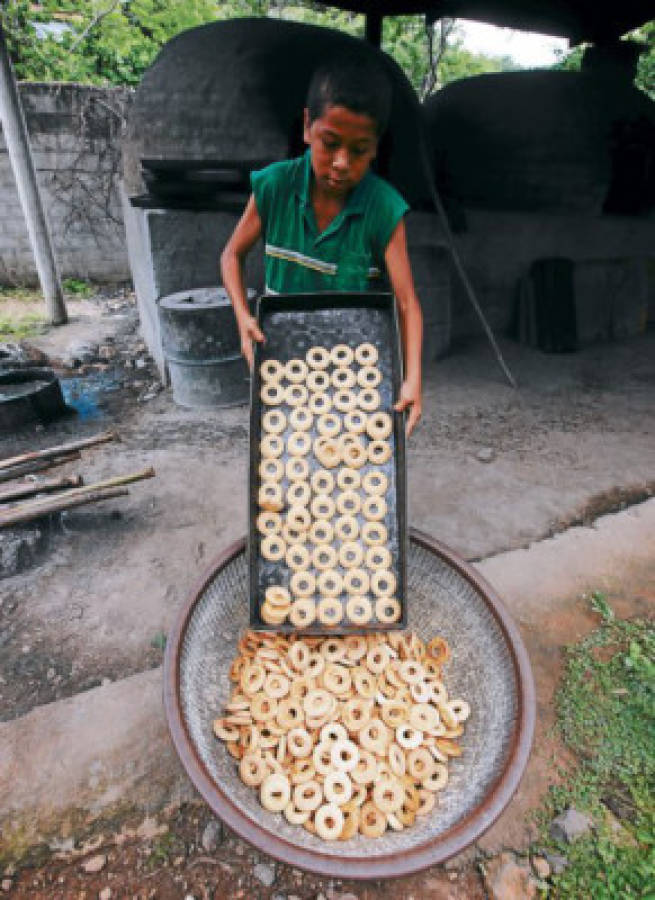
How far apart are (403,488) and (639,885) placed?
157 cm

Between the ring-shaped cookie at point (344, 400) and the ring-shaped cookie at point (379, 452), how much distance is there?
195 mm

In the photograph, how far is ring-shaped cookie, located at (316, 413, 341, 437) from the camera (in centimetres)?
225

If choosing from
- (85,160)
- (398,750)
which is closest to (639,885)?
(398,750)

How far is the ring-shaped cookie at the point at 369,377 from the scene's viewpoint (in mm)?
2305

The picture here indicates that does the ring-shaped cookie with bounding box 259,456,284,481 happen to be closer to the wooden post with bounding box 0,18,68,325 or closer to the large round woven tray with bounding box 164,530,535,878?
the large round woven tray with bounding box 164,530,535,878

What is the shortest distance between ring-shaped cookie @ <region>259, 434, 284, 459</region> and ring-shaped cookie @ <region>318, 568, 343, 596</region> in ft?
1.74

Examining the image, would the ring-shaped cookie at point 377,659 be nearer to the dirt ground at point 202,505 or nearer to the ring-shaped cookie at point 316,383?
the dirt ground at point 202,505

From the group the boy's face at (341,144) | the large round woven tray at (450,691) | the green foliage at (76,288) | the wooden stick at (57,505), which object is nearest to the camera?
the large round woven tray at (450,691)

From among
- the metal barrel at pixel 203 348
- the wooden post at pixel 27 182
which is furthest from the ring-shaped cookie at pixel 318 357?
the wooden post at pixel 27 182

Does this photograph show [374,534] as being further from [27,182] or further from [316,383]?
[27,182]

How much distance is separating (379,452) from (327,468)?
0.76 ft

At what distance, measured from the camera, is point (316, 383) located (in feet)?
7.70

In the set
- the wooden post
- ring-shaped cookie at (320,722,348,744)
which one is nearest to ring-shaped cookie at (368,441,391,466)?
ring-shaped cookie at (320,722,348,744)

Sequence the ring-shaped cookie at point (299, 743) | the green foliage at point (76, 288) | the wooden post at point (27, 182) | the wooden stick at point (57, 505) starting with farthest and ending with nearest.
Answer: the green foliage at point (76, 288) → the wooden post at point (27, 182) → the wooden stick at point (57, 505) → the ring-shaped cookie at point (299, 743)
